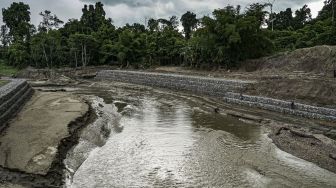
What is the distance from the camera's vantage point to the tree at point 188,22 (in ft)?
308

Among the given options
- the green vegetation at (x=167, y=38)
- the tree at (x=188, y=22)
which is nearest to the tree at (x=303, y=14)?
the green vegetation at (x=167, y=38)

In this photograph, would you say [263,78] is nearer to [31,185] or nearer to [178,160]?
[178,160]

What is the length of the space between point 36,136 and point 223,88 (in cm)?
2372

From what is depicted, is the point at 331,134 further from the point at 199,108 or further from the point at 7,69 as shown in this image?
the point at 7,69

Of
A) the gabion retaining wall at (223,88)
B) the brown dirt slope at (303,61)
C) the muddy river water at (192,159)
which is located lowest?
the muddy river water at (192,159)

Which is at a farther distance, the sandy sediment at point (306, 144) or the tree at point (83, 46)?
the tree at point (83, 46)

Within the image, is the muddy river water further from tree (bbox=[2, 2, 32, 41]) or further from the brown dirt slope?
tree (bbox=[2, 2, 32, 41])

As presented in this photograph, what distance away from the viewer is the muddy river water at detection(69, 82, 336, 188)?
1574 centimetres

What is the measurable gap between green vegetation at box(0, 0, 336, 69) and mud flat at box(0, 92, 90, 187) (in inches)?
1139

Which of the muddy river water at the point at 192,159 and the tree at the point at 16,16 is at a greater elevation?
the tree at the point at 16,16

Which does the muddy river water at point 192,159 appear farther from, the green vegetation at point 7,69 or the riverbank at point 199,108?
the green vegetation at point 7,69

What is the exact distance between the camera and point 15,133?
21469 mm

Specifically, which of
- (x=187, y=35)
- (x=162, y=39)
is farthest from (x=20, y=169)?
(x=187, y=35)

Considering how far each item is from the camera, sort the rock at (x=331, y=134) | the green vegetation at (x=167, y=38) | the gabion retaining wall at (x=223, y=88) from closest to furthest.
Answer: the rock at (x=331, y=134) → the gabion retaining wall at (x=223, y=88) → the green vegetation at (x=167, y=38)
